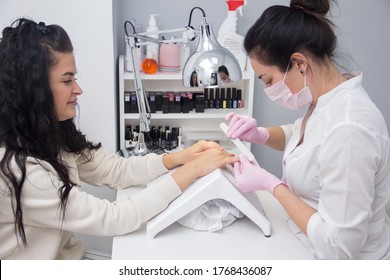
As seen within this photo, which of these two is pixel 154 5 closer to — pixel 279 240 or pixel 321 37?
pixel 321 37

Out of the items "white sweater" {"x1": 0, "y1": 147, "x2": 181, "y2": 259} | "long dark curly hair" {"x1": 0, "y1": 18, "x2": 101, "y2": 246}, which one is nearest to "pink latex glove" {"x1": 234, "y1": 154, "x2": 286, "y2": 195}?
"white sweater" {"x1": 0, "y1": 147, "x2": 181, "y2": 259}

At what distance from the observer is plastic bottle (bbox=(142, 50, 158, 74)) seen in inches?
77.9

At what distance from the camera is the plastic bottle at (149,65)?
198 centimetres

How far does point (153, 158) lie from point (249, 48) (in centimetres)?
48

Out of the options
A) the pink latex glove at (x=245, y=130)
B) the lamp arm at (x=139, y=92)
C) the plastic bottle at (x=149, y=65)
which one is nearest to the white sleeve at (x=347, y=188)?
the pink latex glove at (x=245, y=130)

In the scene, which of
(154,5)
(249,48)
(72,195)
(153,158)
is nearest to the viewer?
(72,195)

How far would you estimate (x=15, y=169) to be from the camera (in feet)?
3.39

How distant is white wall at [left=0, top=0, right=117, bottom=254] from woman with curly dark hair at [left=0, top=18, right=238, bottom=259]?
515 millimetres

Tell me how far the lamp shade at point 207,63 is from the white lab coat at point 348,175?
0.27 m

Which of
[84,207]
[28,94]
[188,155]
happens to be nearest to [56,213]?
[84,207]

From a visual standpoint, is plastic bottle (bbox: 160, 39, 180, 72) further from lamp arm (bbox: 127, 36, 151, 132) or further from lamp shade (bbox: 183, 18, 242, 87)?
lamp shade (bbox: 183, 18, 242, 87)

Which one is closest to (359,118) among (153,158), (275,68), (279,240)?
(275,68)

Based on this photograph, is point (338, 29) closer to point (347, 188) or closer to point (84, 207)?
point (347, 188)

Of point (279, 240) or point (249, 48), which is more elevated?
point (249, 48)
